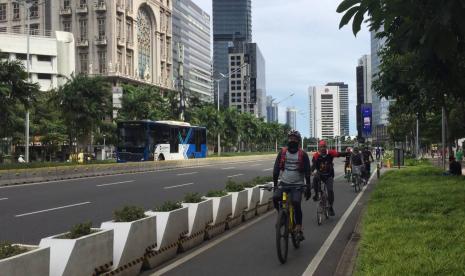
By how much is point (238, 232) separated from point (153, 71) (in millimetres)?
106504

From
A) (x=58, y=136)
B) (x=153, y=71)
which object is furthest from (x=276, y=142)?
(x=58, y=136)

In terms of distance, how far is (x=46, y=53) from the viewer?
314 feet

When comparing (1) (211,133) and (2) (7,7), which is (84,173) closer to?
(1) (211,133)

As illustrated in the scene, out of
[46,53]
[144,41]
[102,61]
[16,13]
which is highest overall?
[16,13]

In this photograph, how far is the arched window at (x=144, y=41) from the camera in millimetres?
111938

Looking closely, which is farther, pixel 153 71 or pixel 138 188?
pixel 153 71

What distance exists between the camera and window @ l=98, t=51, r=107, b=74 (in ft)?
335

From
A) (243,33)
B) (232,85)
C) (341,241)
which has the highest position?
(243,33)

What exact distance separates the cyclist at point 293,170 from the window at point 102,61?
314ft

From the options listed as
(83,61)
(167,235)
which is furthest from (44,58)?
(167,235)

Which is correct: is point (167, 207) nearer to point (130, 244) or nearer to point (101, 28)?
point (130, 244)

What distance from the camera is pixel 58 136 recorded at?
215ft

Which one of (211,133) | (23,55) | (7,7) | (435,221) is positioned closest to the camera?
(435,221)

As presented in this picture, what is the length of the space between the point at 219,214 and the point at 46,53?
90727 mm
